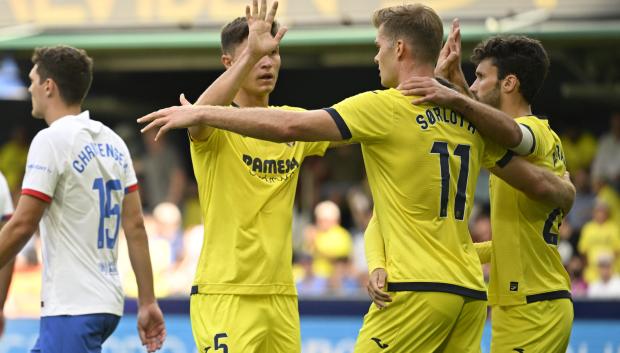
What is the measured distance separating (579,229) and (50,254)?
1036 centimetres

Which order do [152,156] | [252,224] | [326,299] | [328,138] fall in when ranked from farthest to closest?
1. [152,156]
2. [326,299]
3. [252,224]
4. [328,138]

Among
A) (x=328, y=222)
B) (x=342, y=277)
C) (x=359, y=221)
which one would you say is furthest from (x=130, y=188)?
(x=359, y=221)

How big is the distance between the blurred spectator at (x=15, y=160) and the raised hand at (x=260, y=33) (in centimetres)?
1218

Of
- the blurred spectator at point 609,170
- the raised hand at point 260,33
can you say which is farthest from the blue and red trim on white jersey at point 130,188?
the blurred spectator at point 609,170

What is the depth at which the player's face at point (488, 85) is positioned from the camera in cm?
651

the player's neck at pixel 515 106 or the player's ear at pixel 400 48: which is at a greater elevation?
the player's ear at pixel 400 48

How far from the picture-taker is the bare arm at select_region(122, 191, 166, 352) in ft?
22.5

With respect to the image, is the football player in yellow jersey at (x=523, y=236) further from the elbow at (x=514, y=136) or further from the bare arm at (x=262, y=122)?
the bare arm at (x=262, y=122)

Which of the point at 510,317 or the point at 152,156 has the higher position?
the point at 152,156

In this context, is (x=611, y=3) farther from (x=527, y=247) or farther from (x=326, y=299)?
(x=527, y=247)

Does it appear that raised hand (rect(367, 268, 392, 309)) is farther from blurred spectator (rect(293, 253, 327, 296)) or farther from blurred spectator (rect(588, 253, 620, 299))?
blurred spectator (rect(293, 253, 327, 296))

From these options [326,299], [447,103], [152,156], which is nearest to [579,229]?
[326,299]

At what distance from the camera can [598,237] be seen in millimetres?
14695

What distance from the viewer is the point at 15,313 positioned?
13.5 m
